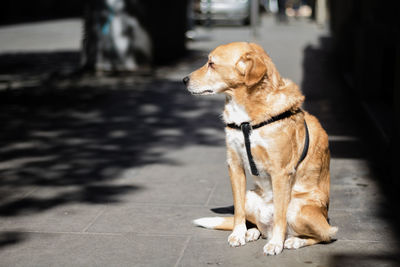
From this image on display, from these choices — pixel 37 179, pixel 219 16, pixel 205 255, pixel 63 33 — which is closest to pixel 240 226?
pixel 205 255

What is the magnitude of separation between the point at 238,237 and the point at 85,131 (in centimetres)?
436

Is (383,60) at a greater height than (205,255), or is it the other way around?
(383,60)

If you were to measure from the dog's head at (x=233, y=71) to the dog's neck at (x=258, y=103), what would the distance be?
0.18ft

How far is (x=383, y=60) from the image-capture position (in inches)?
353

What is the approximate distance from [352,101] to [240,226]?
6295 mm

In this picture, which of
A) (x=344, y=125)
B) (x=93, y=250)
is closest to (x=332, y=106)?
(x=344, y=125)

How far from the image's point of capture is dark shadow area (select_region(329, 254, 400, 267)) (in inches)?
155

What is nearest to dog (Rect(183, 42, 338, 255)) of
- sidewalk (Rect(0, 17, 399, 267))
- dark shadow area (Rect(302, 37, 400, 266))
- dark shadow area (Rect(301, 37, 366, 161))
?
sidewalk (Rect(0, 17, 399, 267))

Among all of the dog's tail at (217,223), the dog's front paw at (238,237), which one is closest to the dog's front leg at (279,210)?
the dog's front paw at (238,237)

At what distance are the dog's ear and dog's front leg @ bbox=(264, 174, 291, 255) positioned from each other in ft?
2.27

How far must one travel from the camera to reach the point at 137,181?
235 inches

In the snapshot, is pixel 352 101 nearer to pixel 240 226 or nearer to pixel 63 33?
pixel 240 226

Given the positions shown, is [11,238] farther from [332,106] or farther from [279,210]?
[332,106]

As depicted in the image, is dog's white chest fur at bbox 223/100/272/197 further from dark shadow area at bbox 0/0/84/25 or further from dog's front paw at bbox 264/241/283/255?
dark shadow area at bbox 0/0/84/25
